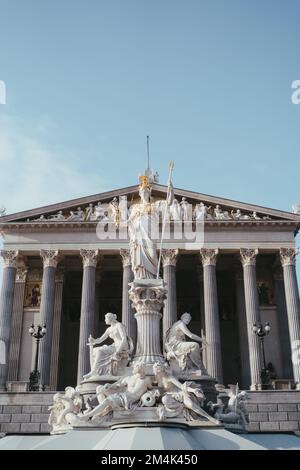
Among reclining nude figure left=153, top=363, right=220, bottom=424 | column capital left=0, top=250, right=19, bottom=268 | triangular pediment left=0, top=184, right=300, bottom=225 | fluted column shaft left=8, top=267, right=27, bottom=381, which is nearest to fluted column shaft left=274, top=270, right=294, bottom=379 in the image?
triangular pediment left=0, top=184, right=300, bottom=225

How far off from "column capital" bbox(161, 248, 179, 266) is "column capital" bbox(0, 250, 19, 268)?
12129 mm

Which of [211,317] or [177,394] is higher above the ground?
[211,317]

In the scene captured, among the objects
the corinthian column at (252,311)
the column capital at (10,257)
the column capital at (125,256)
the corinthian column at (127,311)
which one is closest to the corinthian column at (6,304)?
the column capital at (10,257)

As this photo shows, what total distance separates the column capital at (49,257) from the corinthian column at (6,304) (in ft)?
7.26

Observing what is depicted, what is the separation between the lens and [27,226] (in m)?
46.8

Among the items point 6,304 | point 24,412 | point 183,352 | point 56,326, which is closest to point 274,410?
point 24,412

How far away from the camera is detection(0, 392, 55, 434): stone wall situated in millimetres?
31956

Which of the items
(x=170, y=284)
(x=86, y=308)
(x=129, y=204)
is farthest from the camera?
(x=129, y=204)

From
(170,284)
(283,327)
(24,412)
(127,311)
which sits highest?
(170,284)

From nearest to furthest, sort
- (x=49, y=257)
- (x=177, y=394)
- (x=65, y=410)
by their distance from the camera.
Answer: (x=177, y=394)
(x=65, y=410)
(x=49, y=257)

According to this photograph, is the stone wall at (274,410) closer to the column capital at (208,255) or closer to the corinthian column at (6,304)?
the column capital at (208,255)

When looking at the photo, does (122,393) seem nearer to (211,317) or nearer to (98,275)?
(211,317)

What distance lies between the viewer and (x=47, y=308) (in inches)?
1716

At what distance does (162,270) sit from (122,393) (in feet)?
110
